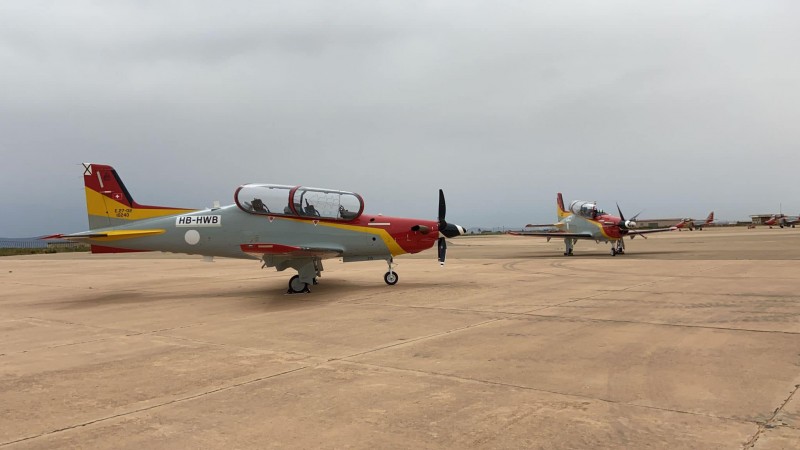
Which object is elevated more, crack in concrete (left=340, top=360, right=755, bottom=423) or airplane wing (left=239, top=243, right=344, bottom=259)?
airplane wing (left=239, top=243, right=344, bottom=259)

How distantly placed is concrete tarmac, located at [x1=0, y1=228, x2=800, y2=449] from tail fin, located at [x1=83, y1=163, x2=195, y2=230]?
282 centimetres

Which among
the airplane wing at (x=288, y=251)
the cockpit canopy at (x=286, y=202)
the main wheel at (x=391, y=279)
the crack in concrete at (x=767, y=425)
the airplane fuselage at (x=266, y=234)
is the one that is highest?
the cockpit canopy at (x=286, y=202)

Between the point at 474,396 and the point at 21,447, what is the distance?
343 centimetres

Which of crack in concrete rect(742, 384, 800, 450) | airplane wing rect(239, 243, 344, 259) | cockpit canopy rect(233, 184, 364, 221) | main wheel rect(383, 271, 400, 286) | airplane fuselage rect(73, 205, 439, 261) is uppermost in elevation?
cockpit canopy rect(233, 184, 364, 221)

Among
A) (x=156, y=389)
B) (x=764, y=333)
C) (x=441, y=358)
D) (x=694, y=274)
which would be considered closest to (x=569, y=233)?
(x=694, y=274)

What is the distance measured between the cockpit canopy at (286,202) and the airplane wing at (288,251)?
0.94m

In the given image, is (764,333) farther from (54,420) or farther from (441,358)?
(54,420)

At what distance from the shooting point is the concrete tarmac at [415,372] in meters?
3.59

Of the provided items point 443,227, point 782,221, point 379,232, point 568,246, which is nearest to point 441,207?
point 443,227

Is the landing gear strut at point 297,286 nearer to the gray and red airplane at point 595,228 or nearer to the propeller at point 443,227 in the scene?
the propeller at point 443,227

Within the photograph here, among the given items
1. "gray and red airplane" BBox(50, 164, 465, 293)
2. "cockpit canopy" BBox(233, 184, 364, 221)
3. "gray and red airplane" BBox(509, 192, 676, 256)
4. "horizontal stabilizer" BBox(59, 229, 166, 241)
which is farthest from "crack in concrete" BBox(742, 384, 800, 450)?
"gray and red airplane" BBox(509, 192, 676, 256)

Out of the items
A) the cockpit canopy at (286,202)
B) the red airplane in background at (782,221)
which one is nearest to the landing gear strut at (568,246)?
the cockpit canopy at (286,202)

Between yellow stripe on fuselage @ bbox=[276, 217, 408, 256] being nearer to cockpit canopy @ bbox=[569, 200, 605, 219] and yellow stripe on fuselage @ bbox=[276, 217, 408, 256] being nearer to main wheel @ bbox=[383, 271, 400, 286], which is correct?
main wheel @ bbox=[383, 271, 400, 286]

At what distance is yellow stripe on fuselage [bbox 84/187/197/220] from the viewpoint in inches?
507
